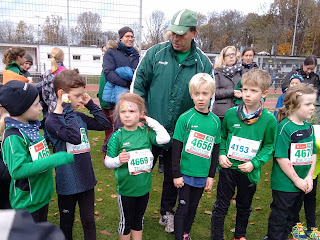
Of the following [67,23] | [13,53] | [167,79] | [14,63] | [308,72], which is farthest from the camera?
[67,23]

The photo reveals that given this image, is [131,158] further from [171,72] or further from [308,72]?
[308,72]

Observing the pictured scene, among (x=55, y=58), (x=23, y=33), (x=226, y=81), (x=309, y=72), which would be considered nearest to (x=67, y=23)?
(x=23, y=33)

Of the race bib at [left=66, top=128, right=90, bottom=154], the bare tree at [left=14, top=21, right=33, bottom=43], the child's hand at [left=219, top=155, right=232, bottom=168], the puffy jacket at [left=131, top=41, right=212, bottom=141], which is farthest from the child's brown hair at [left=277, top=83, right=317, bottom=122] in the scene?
the bare tree at [left=14, top=21, right=33, bottom=43]

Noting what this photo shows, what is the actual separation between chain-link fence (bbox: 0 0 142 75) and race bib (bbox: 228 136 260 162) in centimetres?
459

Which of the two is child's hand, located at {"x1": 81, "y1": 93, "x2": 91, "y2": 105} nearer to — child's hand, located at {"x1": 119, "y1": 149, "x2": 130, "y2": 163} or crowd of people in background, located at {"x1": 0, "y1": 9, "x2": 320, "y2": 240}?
crowd of people in background, located at {"x1": 0, "y1": 9, "x2": 320, "y2": 240}

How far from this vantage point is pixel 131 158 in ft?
8.14

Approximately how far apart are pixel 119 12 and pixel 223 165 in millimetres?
5175

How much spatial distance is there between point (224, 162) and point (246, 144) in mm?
279

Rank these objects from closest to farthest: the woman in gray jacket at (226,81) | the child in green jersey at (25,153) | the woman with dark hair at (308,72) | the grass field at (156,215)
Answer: the child in green jersey at (25,153)
the grass field at (156,215)
the woman in gray jacket at (226,81)
the woman with dark hair at (308,72)

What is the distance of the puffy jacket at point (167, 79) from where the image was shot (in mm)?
2850

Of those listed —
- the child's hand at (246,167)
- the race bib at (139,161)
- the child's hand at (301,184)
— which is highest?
the race bib at (139,161)

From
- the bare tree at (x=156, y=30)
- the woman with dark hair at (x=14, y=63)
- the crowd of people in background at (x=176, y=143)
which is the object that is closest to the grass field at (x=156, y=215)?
the crowd of people in background at (x=176, y=143)

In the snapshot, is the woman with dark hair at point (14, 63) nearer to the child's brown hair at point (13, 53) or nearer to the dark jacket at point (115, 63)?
the child's brown hair at point (13, 53)

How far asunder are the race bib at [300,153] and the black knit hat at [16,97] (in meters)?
2.36
